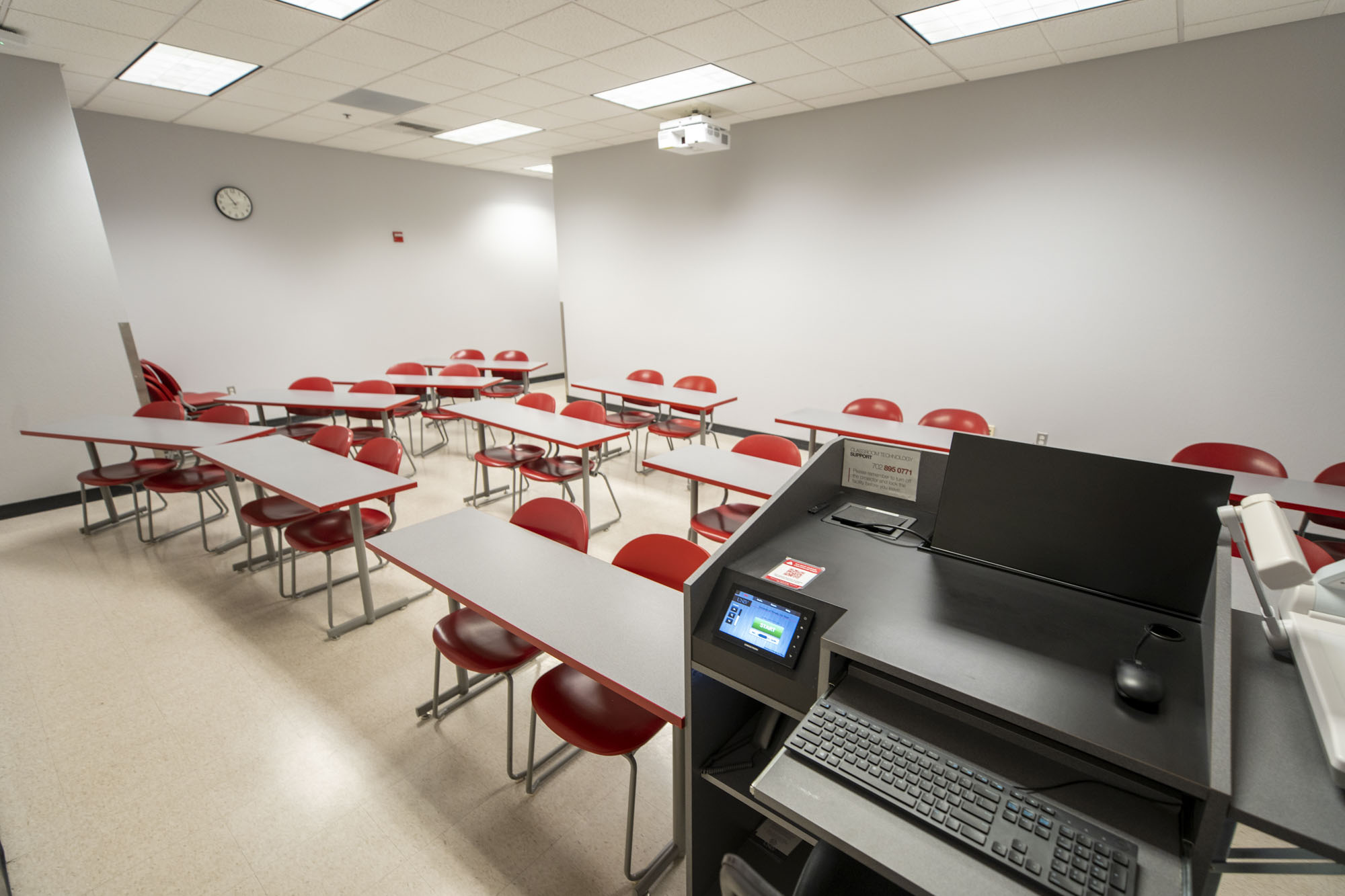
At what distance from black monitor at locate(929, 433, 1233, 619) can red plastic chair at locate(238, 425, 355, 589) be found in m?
3.21

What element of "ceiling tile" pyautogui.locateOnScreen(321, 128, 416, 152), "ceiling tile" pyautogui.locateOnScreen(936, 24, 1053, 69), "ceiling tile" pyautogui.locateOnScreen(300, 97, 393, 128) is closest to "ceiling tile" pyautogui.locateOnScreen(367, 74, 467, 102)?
"ceiling tile" pyautogui.locateOnScreen(300, 97, 393, 128)

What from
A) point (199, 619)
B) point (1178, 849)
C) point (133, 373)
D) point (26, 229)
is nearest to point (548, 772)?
point (1178, 849)

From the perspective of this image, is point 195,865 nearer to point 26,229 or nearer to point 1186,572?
point 1186,572

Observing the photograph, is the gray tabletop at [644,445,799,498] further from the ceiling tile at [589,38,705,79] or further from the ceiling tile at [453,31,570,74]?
the ceiling tile at [453,31,570,74]

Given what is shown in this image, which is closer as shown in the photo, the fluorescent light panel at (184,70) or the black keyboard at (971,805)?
the black keyboard at (971,805)

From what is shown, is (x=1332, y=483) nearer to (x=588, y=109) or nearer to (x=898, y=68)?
(x=898, y=68)

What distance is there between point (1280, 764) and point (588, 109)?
18.0ft

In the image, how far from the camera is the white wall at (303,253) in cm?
533

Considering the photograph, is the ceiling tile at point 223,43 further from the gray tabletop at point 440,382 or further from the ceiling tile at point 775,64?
the ceiling tile at point 775,64

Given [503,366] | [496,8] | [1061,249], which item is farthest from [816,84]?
[503,366]

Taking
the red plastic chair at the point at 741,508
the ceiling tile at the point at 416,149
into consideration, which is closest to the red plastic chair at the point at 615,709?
the red plastic chair at the point at 741,508

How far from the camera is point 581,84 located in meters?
4.21

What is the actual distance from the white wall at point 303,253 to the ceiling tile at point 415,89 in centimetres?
266

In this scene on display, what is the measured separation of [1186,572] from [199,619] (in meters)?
3.98
